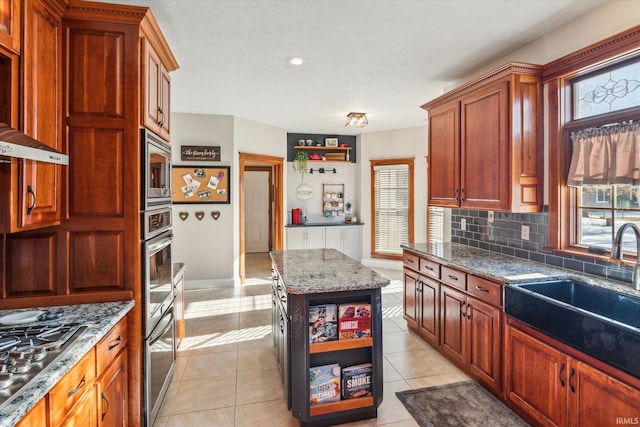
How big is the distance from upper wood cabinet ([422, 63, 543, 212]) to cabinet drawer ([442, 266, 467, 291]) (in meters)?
0.60

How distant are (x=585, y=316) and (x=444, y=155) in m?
2.01

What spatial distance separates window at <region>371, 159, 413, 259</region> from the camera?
6.30m

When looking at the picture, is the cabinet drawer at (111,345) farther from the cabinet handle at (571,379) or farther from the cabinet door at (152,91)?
the cabinet handle at (571,379)

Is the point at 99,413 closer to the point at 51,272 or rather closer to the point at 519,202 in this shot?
the point at 51,272

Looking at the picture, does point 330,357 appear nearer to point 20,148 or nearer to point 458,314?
point 458,314

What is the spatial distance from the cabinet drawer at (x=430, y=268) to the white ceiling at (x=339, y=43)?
1.88 meters

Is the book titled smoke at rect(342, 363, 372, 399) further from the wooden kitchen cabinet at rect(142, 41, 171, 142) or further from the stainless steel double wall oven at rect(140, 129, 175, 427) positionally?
the wooden kitchen cabinet at rect(142, 41, 171, 142)

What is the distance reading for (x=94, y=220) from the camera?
6.08 feet

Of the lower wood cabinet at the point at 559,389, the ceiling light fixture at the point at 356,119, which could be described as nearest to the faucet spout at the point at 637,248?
the lower wood cabinet at the point at 559,389

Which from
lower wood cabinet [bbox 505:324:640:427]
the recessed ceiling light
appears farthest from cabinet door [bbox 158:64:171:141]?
lower wood cabinet [bbox 505:324:640:427]

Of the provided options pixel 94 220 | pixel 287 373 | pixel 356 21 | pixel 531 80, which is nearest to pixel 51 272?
pixel 94 220

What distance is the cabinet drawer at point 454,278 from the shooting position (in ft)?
8.57

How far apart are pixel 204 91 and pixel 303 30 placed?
75.7 inches

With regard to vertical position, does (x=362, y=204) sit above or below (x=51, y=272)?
above
